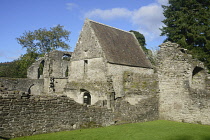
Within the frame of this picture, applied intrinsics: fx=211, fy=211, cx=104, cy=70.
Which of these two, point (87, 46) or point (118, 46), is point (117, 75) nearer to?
point (118, 46)

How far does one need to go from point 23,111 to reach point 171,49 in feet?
33.2

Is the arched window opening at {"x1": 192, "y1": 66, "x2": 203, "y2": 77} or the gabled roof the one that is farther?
the gabled roof

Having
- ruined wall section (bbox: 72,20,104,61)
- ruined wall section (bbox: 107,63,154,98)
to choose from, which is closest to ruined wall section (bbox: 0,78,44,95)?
ruined wall section (bbox: 72,20,104,61)

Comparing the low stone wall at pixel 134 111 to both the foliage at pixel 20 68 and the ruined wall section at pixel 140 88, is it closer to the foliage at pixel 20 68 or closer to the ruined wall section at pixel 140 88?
the ruined wall section at pixel 140 88

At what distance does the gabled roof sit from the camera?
19.9 meters

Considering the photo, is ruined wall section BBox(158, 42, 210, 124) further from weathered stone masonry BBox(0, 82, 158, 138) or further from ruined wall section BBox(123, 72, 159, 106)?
weathered stone masonry BBox(0, 82, 158, 138)

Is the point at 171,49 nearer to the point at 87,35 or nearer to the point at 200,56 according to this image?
the point at 87,35

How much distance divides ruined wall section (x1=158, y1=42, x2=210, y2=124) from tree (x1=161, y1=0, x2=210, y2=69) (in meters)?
10.8

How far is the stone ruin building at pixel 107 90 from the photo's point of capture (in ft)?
30.6

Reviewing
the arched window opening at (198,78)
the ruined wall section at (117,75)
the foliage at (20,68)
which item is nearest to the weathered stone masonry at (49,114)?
the arched window opening at (198,78)

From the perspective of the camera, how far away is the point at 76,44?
70.3 ft

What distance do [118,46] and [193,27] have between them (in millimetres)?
9858

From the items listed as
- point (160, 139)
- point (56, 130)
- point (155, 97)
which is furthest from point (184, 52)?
point (56, 130)

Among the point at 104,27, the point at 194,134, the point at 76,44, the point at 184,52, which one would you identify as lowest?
the point at 194,134
